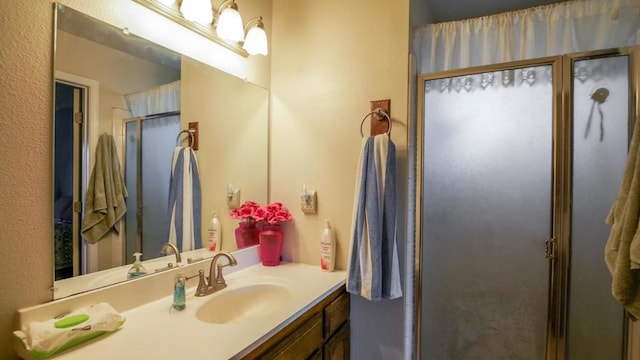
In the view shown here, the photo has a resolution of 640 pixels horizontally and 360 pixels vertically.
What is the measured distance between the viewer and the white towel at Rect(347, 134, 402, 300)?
1.48 m

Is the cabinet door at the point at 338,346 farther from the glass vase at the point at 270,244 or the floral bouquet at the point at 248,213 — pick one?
the floral bouquet at the point at 248,213

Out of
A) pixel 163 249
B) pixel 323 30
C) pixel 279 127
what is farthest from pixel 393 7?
pixel 163 249

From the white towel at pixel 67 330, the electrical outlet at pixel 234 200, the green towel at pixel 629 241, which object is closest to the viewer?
the white towel at pixel 67 330

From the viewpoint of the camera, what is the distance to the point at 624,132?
1.45 m

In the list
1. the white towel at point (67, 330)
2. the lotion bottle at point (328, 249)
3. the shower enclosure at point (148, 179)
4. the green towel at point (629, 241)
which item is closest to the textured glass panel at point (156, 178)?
the shower enclosure at point (148, 179)

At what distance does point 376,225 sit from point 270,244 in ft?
1.99

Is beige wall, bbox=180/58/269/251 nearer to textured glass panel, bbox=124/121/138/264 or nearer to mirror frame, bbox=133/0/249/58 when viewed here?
mirror frame, bbox=133/0/249/58

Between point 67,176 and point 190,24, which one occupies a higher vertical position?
point 190,24

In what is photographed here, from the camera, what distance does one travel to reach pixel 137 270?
1219 millimetres

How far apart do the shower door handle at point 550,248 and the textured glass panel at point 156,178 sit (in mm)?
1797

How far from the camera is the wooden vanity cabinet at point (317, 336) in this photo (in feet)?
3.44

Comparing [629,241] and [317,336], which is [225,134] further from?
[629,241]

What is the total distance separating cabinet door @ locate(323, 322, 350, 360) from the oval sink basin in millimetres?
294

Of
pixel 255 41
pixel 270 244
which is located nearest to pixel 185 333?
pixel 270 244
